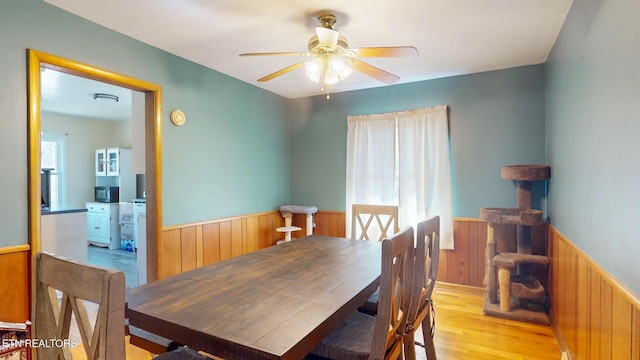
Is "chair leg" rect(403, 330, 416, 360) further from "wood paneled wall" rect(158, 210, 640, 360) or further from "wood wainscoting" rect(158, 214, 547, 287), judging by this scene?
"wood wainscoting" rect(158, 214, 547, 287)

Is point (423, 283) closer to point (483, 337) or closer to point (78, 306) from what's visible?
point (483, 337)

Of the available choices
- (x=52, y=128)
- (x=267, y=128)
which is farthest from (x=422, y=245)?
(x=52, y=128)

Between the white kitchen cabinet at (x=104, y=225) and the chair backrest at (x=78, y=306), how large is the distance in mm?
5335

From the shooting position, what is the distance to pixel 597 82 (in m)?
1.55

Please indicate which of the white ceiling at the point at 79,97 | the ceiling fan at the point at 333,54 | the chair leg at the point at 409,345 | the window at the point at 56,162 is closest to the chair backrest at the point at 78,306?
the chair leg at the point at 409,345

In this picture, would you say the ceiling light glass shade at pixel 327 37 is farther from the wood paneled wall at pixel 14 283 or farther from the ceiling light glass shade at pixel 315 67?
the wood paneled wall at pixel 14 283

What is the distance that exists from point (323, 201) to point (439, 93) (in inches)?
75.3

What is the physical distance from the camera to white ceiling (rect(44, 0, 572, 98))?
2.00 metres

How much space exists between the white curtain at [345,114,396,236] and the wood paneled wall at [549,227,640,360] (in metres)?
1.70

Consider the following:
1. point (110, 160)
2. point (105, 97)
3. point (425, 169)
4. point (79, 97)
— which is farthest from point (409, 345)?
point (110, 160)

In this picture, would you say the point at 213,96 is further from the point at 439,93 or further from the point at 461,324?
the point at 461,324

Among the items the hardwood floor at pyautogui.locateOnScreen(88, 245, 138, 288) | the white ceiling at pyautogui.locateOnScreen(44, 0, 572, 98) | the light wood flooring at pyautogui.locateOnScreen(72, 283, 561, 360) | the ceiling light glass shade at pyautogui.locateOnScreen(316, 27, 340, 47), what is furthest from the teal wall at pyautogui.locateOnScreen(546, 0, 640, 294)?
the hardwood floor at pyautogui.locateOnScreen(88, 245, 138, 288)

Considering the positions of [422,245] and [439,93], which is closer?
[422,245]

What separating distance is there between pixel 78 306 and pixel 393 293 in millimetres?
1051
